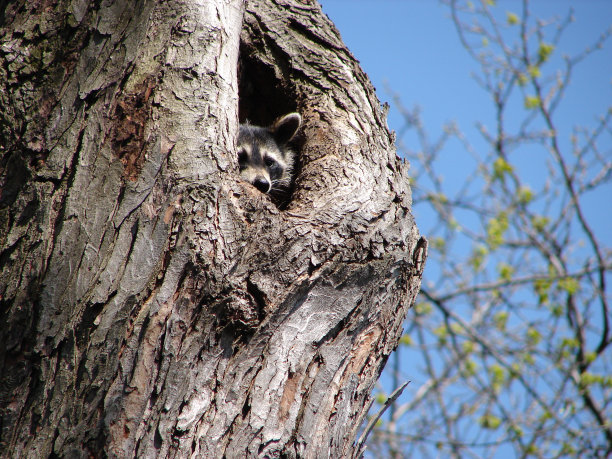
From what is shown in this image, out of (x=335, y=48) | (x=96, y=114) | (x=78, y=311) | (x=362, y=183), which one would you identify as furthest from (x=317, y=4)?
(x=78, y=311)

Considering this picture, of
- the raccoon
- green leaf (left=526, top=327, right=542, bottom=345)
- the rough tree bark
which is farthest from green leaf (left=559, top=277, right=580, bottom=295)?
the rough tree bark

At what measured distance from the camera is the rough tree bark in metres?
1.65

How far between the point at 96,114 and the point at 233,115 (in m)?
0.49

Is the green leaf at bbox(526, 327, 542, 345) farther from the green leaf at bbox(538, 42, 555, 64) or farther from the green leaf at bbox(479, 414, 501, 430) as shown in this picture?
the green leaf at bbox(538, 42, 555, 64)

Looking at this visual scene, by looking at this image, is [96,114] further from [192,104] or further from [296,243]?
[296,243]

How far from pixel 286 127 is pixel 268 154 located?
548mm

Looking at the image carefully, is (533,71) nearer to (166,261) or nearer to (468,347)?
(468,347)

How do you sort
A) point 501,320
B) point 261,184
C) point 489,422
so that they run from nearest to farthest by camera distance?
point 261,184
point 489,422
point 501,320

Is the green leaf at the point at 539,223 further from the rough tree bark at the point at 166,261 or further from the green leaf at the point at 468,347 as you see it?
the rough tree bark at the point at 166,261

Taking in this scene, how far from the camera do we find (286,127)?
3736 millimetres

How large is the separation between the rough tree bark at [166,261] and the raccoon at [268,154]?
4.46 feet

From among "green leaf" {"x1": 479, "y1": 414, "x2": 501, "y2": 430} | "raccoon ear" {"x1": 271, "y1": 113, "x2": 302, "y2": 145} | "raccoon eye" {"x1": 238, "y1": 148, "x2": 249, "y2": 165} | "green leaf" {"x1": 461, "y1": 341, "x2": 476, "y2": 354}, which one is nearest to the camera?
"raccoon ear" {"x1": 271, "y1": 113, "x2": 302, "y2": 145}

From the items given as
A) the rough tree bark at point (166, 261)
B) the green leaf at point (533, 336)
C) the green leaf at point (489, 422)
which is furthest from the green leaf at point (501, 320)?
the rough tree bark at point (166, 261)

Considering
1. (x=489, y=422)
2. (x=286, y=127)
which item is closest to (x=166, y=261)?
(x=286, y=127)
